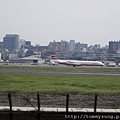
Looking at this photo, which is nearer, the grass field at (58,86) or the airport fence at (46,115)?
the airport fence at (46,115)

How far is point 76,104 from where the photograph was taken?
51.6 ft

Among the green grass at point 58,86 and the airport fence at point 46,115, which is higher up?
the airport fence at point 46,115

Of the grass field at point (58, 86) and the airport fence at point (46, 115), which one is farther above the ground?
the airport fence at point (46, 115)

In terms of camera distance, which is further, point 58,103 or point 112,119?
point 58,103

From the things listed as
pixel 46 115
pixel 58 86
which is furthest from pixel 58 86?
pixel 46 115

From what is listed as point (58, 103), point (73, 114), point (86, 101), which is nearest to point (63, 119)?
point (73, 114)

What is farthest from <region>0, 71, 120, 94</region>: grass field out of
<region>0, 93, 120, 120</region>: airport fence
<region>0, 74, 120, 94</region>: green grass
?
<region>0, 93, 120, 120</region>: airport fence

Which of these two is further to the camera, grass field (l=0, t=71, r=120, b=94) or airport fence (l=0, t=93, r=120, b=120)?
grass field (l=0, t=71, r=120, b=94)

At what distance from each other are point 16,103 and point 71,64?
3779 inches

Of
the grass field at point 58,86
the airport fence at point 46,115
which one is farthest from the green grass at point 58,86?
the airport fence at point 46,115

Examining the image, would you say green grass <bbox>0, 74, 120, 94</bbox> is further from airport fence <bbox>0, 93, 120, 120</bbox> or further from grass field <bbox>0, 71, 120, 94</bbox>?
airport fence <bbox>0, 93, 120, 120</bbox>

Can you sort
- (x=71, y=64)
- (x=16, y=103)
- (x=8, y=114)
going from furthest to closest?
→ (x=71, y=64), (x=16, y=103), (x=8, y=114)

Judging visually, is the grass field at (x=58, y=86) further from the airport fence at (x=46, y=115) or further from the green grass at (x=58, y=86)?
the airport fence at (x=46, y=115)

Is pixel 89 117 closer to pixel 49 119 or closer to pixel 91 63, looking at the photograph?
pixel 49 119
